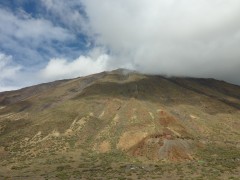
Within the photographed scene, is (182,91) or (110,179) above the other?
(182,91)

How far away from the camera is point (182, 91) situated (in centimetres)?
17050

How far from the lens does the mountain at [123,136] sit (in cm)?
8225

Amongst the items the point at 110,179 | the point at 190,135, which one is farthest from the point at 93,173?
the point at 190,135

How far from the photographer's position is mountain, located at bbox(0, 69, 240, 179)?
82.2 m

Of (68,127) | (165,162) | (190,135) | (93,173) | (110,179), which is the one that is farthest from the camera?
(68,127)

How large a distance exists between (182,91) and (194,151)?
76283 millimetres

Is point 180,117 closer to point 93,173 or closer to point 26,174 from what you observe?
point 93,173

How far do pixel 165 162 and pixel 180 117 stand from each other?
41.6 m

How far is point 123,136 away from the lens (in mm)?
108312

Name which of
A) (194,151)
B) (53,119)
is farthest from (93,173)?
(53,119)

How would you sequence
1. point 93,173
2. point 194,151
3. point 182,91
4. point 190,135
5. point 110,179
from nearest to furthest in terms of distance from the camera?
point 110,179 < point 93,173 < point 194,151 < point 190,135 < point 182,91

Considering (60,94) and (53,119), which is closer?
(53,119)

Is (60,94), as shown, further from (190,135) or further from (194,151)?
(194,151)

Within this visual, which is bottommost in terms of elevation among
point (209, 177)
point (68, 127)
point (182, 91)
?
point (209, 177)
